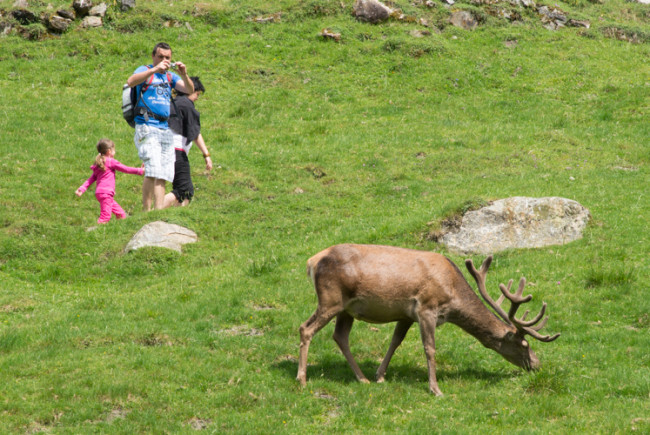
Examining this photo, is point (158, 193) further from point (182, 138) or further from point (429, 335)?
point (429, 335)

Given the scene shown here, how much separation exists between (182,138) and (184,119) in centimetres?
40

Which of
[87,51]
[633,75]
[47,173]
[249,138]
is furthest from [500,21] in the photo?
[47,173]

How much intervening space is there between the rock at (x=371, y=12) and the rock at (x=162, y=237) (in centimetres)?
1604

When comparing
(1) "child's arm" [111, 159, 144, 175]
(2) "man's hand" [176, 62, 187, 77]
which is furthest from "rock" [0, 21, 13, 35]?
(2) "man's hand" [176, 62, 187, 77]

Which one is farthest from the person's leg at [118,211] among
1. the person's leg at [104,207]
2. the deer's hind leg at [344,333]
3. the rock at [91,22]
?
the rock at [91,22]

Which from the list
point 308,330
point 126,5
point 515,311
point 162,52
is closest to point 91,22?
point 126,5

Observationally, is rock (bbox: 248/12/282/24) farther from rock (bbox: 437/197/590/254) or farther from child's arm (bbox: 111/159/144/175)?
rock (bbox: 437/197/590/254)

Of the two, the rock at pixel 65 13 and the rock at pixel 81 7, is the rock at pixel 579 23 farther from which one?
the rock at pixel 65 13

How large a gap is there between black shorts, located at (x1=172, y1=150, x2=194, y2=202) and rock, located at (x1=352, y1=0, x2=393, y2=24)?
14397mm

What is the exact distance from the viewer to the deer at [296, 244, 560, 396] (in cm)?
811

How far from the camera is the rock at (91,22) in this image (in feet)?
82.9

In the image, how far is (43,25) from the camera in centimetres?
2477

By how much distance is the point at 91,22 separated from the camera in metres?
25.4

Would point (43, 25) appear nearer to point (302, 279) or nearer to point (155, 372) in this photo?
point (302, 279)
